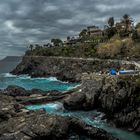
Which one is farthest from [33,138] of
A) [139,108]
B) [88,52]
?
[88,52]

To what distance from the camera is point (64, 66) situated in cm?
13775

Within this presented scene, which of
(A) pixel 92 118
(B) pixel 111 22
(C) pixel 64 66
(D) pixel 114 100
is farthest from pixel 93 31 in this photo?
(D) pixel 114 100

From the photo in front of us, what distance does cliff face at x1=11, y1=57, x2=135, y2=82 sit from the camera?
11300cm

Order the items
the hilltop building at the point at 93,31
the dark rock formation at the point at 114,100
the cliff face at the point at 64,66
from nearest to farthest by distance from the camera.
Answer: the dark rock formation at the point at 114,100 < the cliff face at the point at 64,66 < the hilltop building at the point at 93,31

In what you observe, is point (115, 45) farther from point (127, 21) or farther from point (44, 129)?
point (44, 129)

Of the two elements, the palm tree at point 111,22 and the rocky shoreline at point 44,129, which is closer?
the rocky shoreline at point 44,129

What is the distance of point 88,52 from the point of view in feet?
464

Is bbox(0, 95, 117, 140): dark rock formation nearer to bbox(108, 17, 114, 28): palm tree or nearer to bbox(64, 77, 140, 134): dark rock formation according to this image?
bbox(64, 77, 140, 134): dark rock formation

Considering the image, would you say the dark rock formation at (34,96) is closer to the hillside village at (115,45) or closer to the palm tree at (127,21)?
the hillside village at (115,45)

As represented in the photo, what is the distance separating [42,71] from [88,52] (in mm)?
25547

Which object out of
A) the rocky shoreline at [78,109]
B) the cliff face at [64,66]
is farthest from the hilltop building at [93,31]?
the rocky shoreline at [78,109]

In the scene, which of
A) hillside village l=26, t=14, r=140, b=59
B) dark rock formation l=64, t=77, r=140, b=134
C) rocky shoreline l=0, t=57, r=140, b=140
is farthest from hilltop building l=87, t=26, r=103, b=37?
dark rock formation l=64, t=77, r=140, b=134

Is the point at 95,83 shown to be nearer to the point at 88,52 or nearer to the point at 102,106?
the point at 102,106

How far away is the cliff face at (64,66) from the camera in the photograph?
371 feet
